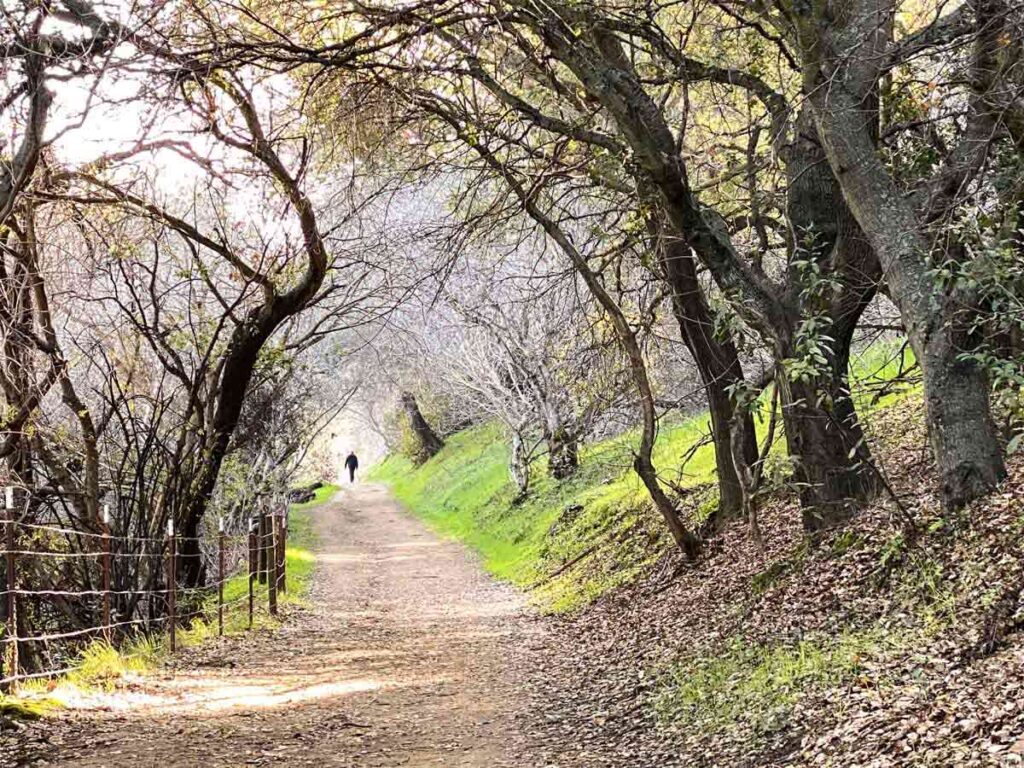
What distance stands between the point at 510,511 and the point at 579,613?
38.8 feet

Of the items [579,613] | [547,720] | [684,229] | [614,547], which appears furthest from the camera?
[614,547]

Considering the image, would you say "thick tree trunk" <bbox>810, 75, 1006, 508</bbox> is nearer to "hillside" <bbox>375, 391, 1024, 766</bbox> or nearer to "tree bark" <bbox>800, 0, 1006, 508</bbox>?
"tree bark" <bbox>800, 0, 1006, 508</bbox>

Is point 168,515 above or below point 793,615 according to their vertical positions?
above

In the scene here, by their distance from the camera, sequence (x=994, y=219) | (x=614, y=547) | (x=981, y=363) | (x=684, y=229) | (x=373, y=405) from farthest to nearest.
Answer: (x=373, y=405) < (x=614, y=547) < (x=684, y=229) < (x=994, y=219) < (x=981, y=363)

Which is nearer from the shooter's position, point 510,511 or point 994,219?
point 994,219

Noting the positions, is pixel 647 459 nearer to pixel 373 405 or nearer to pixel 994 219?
pixel 994 219

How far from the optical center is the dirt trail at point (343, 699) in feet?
22.5

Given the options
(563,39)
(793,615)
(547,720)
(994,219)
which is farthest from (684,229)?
(547,720)

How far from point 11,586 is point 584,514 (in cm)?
1247

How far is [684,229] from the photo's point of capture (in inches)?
344

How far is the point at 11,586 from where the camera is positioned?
7566 millimetres

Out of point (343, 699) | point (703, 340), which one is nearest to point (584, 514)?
point (703, 340)

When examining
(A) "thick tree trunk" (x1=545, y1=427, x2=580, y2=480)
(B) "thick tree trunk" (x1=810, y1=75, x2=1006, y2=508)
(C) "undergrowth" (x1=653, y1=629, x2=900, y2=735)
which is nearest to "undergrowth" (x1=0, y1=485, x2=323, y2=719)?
(C) "undergrowth" (x1=653, y1=629, x2=900, y2=735)

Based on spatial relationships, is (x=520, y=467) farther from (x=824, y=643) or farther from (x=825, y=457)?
(x=824, y=643)
